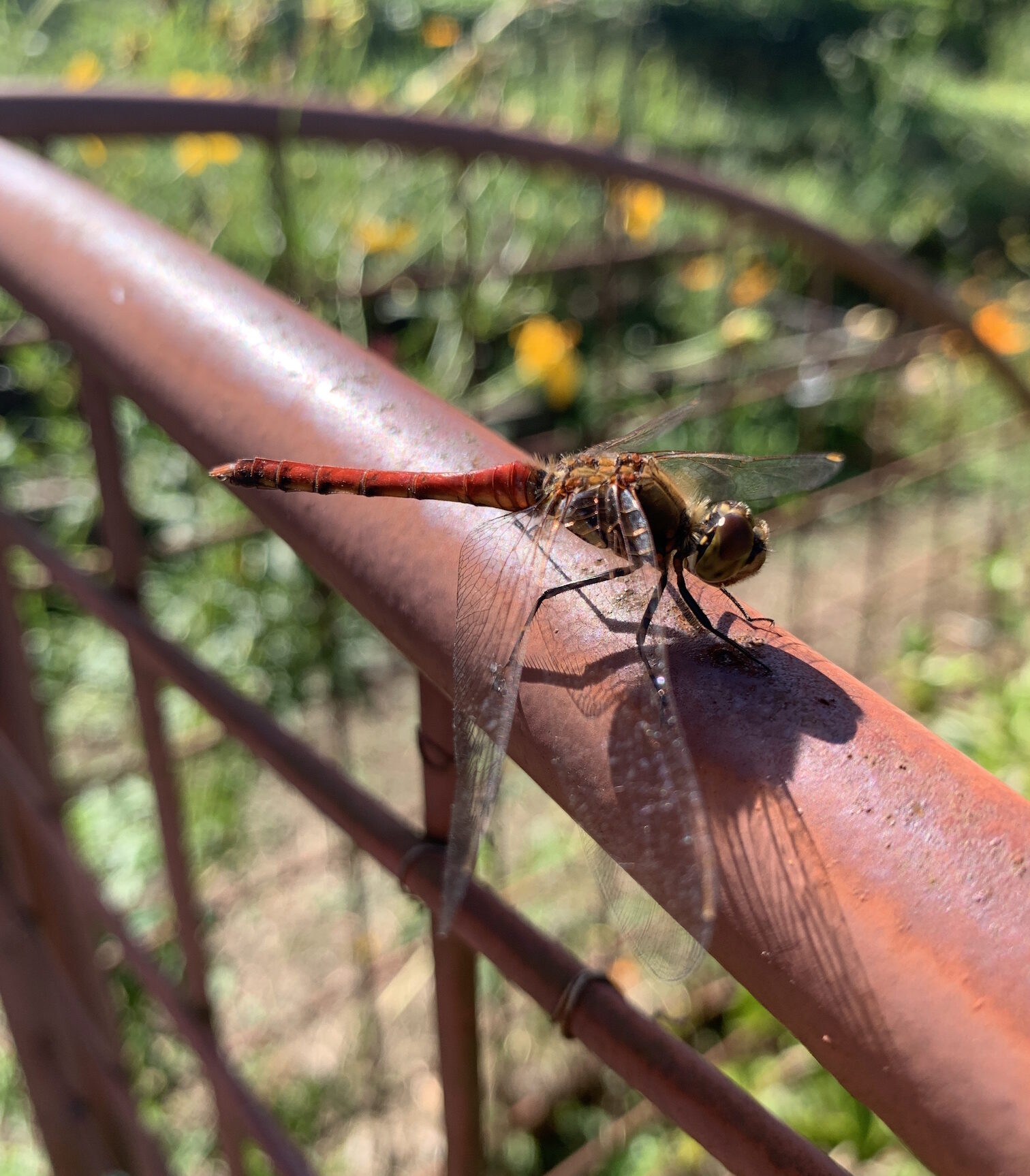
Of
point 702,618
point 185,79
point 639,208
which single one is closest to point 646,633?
point 702,618

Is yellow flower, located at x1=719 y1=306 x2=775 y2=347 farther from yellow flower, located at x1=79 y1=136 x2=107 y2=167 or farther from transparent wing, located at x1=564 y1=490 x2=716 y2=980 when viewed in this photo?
transparent wing, located at x1=564 y1=490 x2=716 y2=980

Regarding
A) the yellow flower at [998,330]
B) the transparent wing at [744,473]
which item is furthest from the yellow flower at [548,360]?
the transparent wing at [744,473]

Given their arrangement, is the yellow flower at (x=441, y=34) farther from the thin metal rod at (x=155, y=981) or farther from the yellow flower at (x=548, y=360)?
the thin metal rod at (x=155, y=981)

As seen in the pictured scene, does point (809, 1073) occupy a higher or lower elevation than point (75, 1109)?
lower

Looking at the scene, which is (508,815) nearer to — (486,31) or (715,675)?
(486,31)

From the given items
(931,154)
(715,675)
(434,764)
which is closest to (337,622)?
(434,764)

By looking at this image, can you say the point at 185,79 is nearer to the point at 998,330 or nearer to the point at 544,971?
the point at 998,330

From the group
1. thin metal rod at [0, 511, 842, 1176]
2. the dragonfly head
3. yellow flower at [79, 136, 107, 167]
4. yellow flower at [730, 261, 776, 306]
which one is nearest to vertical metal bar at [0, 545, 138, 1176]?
thin metal rod at [0, 511, 842, 1176]
